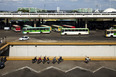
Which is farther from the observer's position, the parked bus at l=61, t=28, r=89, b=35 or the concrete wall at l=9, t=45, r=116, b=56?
the parked bus at l=61, t=28, r=89, b=35

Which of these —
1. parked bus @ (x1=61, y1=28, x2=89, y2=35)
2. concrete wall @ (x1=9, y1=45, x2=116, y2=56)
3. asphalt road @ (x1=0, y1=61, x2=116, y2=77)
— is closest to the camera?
asphalt road @ (x1=0, y1=61, x2=116, y2=77)

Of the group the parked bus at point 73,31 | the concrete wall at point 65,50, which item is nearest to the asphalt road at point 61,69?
the concrete wall at point 65,50

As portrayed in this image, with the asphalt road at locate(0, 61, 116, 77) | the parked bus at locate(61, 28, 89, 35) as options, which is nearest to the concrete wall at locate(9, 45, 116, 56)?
the asphalt road at locate(0, 61, 116, 77)

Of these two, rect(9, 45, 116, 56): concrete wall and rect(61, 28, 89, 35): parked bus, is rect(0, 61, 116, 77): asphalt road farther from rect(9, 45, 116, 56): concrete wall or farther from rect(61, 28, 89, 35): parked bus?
rect(61, 28, 89, 35): parked bus

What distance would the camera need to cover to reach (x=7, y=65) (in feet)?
65.6

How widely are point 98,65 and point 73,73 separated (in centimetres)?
514

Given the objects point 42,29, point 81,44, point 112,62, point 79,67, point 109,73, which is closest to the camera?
point 109,73

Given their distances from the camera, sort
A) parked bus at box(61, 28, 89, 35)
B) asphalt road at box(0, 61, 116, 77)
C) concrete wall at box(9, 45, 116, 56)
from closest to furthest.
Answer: asphalt road at box(0, 61, 116, 77) → concrete wall at box(9, 45, 116, 56) → parked bus at box(61, 28, 89, 35)

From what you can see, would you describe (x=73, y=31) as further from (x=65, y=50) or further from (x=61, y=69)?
(x=61, y=69)

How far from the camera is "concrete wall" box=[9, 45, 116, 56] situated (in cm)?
2359

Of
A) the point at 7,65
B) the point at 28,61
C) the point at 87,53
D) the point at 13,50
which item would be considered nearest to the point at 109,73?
the point at 87,53

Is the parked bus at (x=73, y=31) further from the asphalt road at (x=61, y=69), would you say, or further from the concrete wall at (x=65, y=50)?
the asphalt road at (x=61, y=69)

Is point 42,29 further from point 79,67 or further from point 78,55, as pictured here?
point 79,67

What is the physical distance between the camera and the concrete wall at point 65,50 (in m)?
23.6
